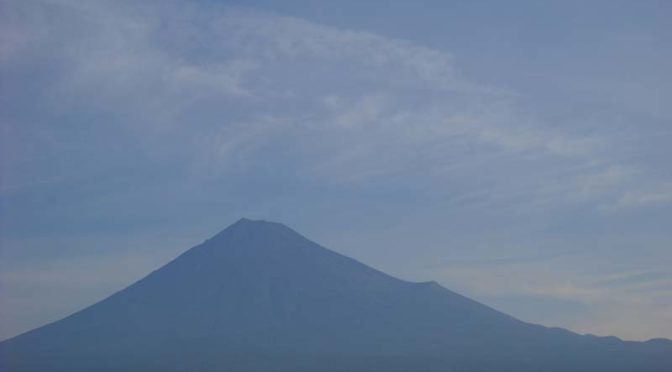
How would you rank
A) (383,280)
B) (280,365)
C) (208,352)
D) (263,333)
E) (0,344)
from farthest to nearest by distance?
(383,280), (0,344), (263,333), (208,352), (280,365)

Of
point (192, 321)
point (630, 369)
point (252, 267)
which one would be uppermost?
point (252, 267)

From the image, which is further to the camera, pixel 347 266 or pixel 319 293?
pixel 347 266

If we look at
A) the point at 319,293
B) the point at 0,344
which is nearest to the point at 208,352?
the point at 319,293

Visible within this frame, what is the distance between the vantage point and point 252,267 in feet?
600

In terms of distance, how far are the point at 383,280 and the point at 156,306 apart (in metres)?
42.2

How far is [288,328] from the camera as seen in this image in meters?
164

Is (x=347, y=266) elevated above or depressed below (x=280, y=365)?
above

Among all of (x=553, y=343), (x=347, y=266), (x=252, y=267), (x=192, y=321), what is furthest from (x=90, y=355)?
(x=553, y=343)

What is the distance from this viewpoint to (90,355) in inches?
5881

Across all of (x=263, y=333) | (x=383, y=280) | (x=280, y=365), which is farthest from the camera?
(x=383, y=280)

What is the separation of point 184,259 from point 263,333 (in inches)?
1425

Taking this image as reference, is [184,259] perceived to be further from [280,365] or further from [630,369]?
[630,369]

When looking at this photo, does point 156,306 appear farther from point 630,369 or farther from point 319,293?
point 630,369

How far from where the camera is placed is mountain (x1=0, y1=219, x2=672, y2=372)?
142m
